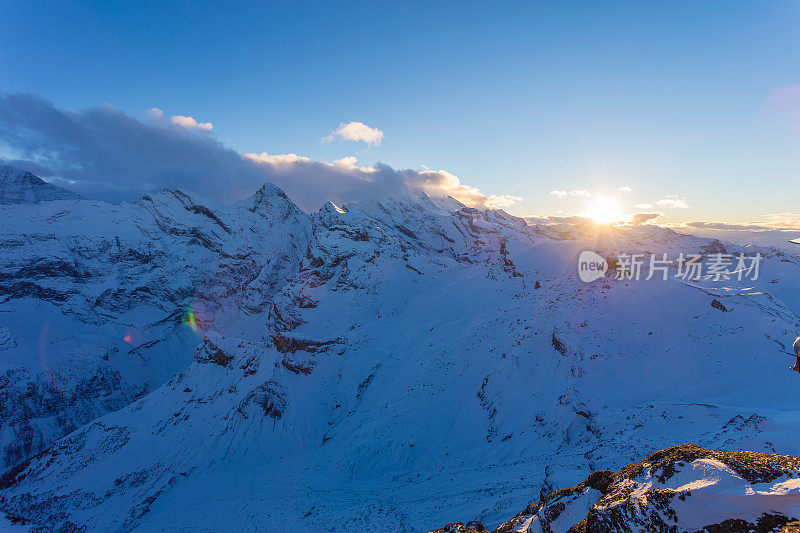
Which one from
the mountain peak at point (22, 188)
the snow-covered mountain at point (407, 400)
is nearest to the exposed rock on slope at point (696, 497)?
the snow-covered mountain at point (407, 400)

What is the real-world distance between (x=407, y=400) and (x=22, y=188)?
250539 mm

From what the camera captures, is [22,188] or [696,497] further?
[22,188]

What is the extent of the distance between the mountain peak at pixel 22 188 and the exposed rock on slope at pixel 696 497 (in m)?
246

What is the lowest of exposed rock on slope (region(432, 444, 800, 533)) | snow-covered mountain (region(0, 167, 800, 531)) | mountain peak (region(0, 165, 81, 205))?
snow-covered mountain (region(0, 167, 800, 531))

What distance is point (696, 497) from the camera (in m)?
5.67

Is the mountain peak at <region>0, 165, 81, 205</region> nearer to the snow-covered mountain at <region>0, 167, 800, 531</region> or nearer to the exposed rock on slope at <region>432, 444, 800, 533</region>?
the snow-covered mountain at <region>0, 167, 800, 531</region>

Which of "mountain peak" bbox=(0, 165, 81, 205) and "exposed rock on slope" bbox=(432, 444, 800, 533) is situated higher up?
"mountain peak" bbox=(0, 165, 81, 205)

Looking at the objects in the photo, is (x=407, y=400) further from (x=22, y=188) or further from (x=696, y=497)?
(x=22, y=188)

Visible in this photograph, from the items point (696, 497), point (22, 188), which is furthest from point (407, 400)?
point (22, 188)

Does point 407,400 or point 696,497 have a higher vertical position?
point 696,497

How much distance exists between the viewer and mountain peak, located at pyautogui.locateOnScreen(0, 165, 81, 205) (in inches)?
6836

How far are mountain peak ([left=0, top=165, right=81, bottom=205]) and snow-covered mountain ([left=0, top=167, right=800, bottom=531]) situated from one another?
147627mm

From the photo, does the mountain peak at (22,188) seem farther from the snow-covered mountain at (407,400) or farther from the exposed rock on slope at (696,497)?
the exposed rock on slope at (696,497)

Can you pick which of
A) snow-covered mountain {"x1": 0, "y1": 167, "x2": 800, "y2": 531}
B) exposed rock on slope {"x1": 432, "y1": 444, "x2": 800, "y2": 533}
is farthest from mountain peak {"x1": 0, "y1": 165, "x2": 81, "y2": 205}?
exposed rock on slope {"x1": 432, "y1": 444, "x2": 800, "y2": 533}
